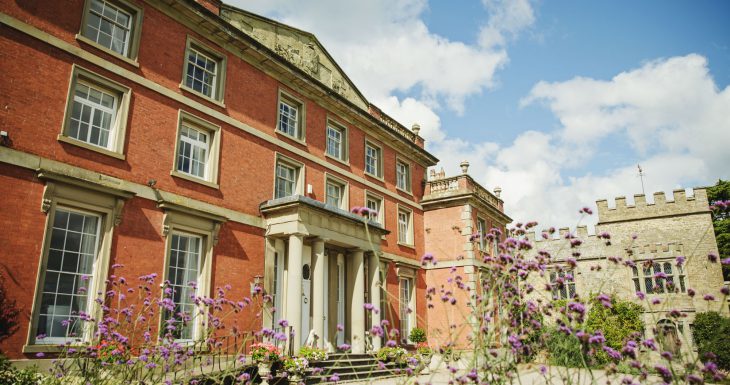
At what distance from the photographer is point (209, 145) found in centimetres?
1391

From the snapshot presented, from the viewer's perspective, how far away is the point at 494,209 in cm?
2612

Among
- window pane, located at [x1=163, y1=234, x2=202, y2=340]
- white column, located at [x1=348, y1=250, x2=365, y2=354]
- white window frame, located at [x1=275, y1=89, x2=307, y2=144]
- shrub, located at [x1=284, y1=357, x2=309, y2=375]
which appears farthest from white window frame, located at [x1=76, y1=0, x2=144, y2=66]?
white column, located at [x1=348, y1=250, x2=365, y2=354]

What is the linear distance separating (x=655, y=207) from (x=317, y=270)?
89.1 ft

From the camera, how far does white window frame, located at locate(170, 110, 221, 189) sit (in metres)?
12.8

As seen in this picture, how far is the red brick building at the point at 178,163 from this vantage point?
986cm

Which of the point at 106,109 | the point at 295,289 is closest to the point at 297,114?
the point at 295,289

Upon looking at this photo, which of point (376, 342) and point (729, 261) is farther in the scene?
point (376, 342)

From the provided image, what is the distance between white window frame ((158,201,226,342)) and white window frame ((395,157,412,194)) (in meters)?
10.9

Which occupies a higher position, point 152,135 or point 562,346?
point 152,135

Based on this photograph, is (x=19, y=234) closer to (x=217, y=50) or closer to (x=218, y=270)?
(x=218, y=270)

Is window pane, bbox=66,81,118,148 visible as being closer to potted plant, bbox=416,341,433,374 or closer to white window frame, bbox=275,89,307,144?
white window frame, bbox=275,89,307,144

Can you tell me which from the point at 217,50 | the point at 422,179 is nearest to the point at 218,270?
the point at 217,50

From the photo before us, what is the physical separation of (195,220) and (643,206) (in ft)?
100

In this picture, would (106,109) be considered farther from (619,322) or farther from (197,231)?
(619,322)
